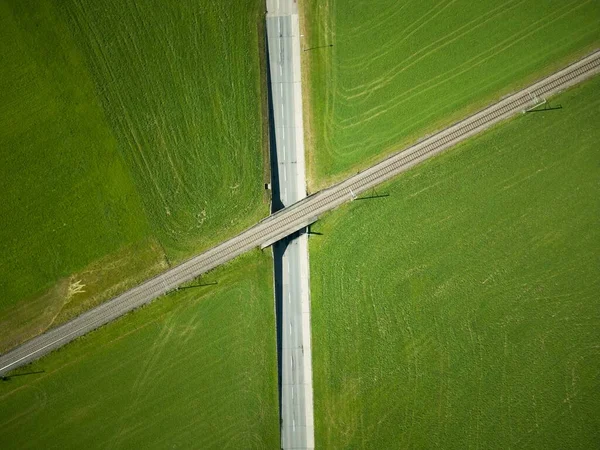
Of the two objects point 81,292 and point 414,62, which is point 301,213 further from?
point 81,292

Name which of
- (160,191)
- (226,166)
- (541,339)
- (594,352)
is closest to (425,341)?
(541,339)

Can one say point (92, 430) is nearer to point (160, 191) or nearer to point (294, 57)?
point (160, 191)

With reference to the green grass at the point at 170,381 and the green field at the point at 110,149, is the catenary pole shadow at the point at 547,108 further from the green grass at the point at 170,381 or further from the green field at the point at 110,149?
the green grass at the point at 170,381

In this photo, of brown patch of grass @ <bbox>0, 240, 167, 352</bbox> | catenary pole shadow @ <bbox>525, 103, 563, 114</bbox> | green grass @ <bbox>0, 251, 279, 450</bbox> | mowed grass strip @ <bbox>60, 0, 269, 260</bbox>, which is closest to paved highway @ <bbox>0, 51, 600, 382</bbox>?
catenary pole shadow @ <bbox>525, 103, 563, 114</bbox>

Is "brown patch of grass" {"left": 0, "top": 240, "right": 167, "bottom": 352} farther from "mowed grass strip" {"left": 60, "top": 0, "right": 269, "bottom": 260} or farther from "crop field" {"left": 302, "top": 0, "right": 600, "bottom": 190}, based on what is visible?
"crop field" {"left": 302, "top": 0, "right": 600, "bottom": 190}

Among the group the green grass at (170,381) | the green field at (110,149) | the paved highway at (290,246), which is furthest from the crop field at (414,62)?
the green grass at (170,381)
